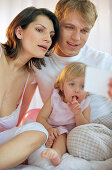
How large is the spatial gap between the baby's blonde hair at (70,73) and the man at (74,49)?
3.8 inches

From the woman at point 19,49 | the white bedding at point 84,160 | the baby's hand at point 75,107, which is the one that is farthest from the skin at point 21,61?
the baby's hand at point 75,107

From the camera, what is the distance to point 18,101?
52.8 inches

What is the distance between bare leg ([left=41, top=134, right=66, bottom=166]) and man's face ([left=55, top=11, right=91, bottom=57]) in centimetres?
50

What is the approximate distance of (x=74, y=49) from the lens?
139cm

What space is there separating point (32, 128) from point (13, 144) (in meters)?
0.13

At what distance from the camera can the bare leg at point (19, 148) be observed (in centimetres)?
92

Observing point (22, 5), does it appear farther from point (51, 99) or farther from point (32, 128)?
point (32, 128)

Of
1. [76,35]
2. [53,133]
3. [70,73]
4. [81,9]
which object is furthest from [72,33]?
[53,133]

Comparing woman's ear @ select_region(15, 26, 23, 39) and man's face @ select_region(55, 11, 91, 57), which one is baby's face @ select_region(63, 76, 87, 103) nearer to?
man's face @ select_region(55, 11, 91, 57)

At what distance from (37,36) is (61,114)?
427 mm

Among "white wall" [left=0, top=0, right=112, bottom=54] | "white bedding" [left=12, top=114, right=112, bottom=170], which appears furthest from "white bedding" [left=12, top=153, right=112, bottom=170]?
"white wall" [left=0, top=0, right=112, bottom=54]

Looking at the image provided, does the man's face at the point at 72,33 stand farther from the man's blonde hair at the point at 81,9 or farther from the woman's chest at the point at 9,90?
the woman's chest at the point at 9,90

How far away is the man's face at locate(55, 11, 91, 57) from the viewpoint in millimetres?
1325

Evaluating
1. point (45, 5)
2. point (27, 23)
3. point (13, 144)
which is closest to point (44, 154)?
point (13, 144)
